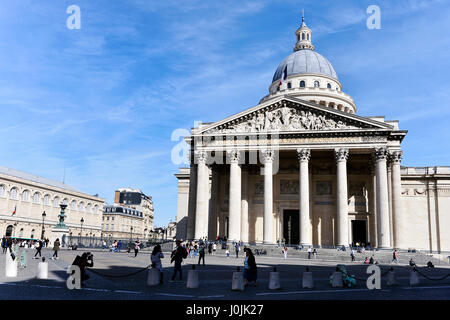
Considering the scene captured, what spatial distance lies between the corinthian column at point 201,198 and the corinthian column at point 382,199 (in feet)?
60.6

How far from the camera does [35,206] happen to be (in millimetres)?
74438

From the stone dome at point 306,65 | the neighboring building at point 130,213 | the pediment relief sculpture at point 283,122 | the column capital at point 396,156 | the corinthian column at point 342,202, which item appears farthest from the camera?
the neighboring building at point 130,213

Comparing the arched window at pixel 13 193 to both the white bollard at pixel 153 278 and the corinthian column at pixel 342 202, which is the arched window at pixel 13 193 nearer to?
the corinthian column at pixel 342 202

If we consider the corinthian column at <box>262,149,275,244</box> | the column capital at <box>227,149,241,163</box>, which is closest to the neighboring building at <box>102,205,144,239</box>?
the column capital at <box>227,149,241,163</box>

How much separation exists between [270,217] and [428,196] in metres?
22.6

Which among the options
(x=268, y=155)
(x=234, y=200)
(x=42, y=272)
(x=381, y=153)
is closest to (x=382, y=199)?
(x=381, y=153)

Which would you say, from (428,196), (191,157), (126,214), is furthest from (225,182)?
(126,214)

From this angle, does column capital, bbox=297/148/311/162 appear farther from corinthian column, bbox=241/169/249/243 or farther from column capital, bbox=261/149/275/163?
corinthian column, bbox=241/169/249/243

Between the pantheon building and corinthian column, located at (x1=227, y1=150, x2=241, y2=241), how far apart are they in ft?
0.37

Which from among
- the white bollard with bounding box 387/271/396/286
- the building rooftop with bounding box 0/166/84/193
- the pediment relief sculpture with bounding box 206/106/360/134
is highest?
the pediment relief sculpture with bounding box 206/106/360/134

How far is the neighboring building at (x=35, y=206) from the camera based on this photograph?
221 feet

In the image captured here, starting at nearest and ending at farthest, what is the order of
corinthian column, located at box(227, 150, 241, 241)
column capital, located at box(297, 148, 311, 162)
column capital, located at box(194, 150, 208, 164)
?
1. column capital, located at box(297, 148, 311, 162)
2. corinthian column, located at box(227, 150, 241, 241)
3. column capital, located at box(194, 150, 208, 164)

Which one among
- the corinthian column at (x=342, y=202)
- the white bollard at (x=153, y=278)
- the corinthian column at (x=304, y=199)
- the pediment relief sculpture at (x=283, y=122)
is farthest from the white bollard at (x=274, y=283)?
the pediment relief sculpture at (x=283, y=122)

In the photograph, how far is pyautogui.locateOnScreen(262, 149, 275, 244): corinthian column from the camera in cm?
4222
